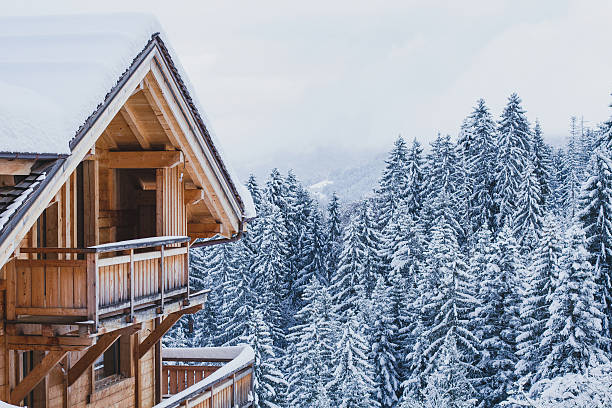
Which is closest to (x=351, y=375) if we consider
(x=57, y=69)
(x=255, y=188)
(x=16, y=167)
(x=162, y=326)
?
(x=255, y=188)

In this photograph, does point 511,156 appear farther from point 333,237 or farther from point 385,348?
point 385,348

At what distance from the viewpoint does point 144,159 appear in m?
12.1

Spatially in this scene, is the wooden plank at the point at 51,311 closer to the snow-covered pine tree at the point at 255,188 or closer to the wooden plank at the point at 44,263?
the wooden plank at the point at 44,263

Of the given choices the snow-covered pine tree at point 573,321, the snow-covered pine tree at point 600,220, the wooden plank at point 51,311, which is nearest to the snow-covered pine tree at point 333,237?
the snow-covered pine tree at point 600,220

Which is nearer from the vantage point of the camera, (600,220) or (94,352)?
(94,352)

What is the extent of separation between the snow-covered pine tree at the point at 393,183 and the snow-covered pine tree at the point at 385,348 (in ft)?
78.1

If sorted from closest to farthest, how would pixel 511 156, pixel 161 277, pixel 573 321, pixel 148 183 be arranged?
pixel 161 277 < pixel 148 183 < pixel 573 321 < pixel 511 156

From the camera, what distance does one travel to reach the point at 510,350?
53000 mm

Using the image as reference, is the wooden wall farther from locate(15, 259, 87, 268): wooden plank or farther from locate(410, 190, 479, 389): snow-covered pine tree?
locate(410, 190, 479, 389): snow-covered pine tree

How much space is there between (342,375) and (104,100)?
45.4 m

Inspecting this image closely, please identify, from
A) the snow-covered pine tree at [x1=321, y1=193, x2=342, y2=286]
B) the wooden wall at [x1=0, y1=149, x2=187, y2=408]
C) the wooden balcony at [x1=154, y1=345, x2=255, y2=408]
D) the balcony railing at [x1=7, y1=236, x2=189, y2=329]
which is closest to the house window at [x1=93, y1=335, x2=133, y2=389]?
the wooden wall at [x1=0, y1=149, x2=187, y2=408]

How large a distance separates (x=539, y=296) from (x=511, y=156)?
32363 mm

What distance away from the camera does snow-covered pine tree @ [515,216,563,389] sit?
1875 inches

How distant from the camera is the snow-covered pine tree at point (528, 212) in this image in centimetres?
6969
